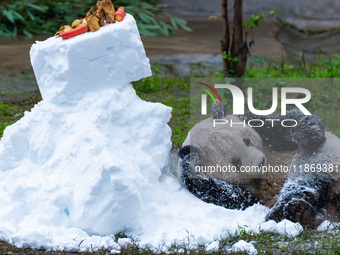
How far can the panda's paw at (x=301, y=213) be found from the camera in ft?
10.6

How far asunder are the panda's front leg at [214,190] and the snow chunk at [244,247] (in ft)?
1.81

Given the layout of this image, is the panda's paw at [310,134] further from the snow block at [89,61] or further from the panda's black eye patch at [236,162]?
the snow block at [89,61]

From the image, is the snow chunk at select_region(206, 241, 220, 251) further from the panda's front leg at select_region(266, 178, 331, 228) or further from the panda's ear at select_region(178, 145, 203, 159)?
the panda's ear at select_region(178, 145, 203, 159)

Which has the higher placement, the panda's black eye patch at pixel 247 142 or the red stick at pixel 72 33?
the red stick at pixel 72 33

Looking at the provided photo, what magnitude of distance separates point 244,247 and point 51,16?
8.10 metres

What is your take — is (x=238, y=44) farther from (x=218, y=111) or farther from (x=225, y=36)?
(x=218, y=111)

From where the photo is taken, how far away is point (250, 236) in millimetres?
3127

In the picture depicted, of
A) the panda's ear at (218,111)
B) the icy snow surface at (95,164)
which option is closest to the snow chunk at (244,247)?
the icy snow surface at (95,164)

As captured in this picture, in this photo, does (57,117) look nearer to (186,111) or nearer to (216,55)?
(186,111)

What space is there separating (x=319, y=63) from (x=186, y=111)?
9.26ft

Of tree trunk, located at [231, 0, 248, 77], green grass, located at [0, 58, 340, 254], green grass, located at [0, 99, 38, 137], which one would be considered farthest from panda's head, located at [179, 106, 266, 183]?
green grass, located at [0, 99, 38, 137]

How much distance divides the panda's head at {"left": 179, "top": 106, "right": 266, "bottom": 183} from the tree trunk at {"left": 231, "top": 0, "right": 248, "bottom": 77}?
8.24 feet

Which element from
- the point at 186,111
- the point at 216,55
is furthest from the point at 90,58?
the point at 216,55

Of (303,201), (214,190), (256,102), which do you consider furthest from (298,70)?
(303,201)
